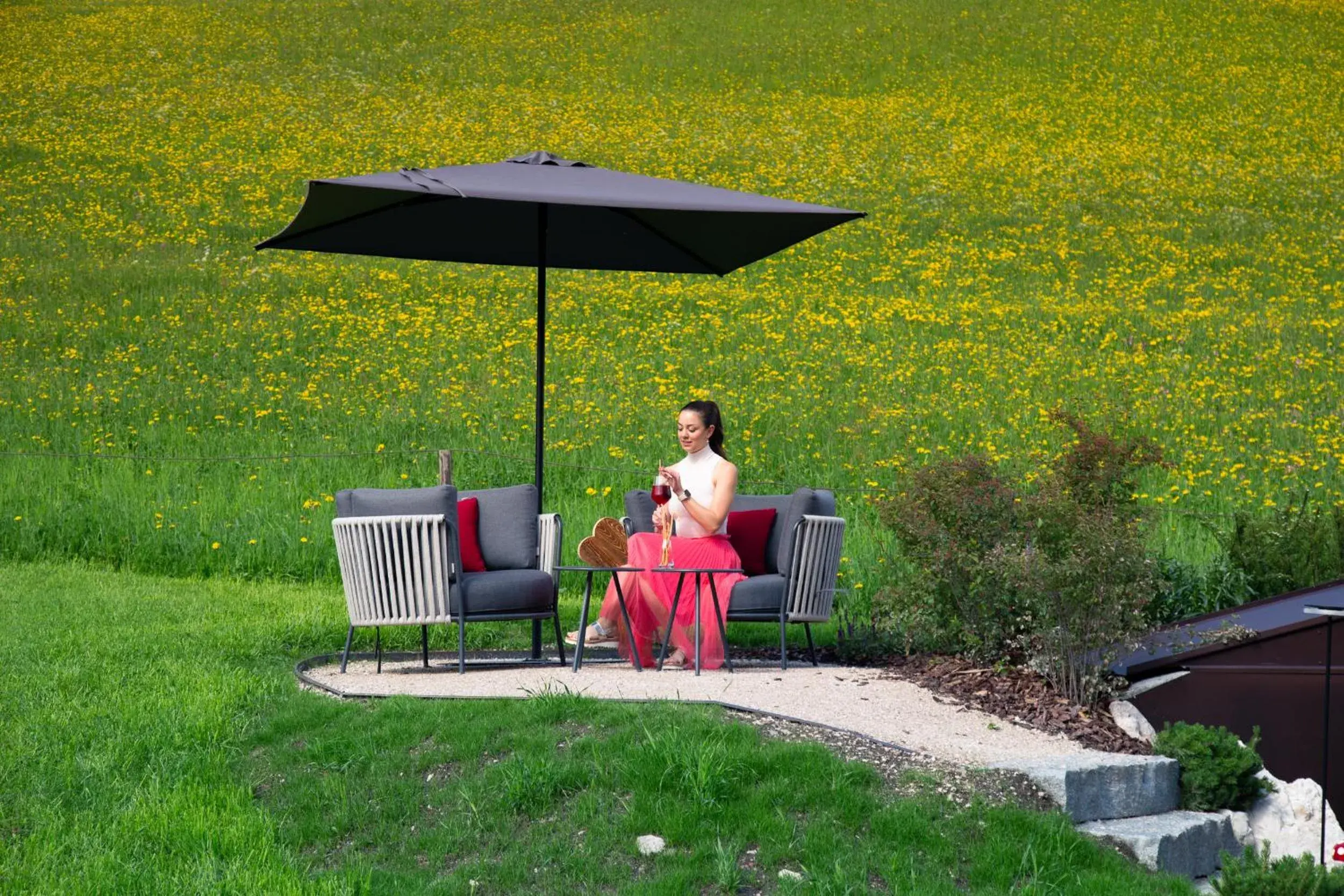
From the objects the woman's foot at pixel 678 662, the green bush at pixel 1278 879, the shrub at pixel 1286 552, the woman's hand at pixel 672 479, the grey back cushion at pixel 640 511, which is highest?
the woman's hand at pixel 672 479

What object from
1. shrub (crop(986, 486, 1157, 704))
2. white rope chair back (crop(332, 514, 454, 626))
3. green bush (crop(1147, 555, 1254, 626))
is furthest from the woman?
green bush (crop(1147, 555, 1254, 626))

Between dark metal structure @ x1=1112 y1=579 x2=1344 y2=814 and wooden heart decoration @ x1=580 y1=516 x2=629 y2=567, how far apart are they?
2676mm

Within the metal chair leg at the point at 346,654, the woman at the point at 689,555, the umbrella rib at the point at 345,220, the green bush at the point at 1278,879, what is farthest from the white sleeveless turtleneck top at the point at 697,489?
the green bush at the point at 1278,879

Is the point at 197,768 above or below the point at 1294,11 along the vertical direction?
below

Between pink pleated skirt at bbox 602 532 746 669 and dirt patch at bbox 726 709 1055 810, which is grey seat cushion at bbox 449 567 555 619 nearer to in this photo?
pink pleated skirt at bbox 602 532 746 669

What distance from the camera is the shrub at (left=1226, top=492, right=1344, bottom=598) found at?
930cm

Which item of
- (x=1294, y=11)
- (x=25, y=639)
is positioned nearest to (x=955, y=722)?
(x=25, y=639)

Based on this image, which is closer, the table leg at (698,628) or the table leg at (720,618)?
the table leg at (698,628)

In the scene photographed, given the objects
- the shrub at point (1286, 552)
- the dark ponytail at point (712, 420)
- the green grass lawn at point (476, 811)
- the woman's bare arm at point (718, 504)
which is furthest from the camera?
the shrub at point (1286, 552)

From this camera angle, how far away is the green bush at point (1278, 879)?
4984 mm

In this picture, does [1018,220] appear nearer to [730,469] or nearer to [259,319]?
[259,319]

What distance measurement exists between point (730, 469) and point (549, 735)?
248 cm

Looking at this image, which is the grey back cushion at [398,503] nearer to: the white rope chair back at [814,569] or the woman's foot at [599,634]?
the woman's foot at [599,634]

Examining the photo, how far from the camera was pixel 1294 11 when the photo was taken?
42.8 meters
